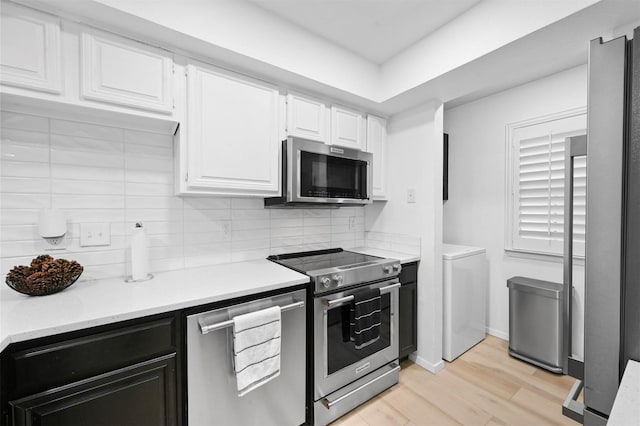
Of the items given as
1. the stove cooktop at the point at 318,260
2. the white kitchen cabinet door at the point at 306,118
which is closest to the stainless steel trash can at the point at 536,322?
the stove cooktop at the point at 318,260

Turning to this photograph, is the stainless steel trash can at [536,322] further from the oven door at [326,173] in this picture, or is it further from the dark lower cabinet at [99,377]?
the dark lower cabinet at [99,377]

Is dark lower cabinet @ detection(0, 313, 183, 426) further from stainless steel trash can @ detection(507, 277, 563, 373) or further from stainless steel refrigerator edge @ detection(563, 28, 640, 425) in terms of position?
stainless steel trash can @ detection(507, 277, 563, 373)

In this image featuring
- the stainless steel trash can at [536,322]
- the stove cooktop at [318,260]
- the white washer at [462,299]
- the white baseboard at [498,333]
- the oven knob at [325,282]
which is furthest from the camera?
the white baseboard at [498,333]

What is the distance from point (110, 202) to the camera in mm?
1604

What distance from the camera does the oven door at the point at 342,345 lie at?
1.69 metres

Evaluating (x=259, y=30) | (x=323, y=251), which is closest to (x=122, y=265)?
(x=323, y=251)

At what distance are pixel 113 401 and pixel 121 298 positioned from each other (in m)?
0.40

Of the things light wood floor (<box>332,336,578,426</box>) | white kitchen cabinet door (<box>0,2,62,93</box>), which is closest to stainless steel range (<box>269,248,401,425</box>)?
light wood floor (<box>332,336,578,426</box>)

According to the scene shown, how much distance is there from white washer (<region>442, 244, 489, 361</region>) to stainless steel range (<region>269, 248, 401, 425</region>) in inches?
21.7

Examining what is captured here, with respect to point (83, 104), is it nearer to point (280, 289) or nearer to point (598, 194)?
point (280, 289)

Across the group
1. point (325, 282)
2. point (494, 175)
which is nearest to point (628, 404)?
point (325, 282)

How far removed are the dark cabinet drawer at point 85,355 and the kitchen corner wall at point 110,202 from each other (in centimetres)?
65

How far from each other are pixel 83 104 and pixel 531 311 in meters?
3.35

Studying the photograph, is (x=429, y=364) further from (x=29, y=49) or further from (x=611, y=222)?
(x=29, y=49)
